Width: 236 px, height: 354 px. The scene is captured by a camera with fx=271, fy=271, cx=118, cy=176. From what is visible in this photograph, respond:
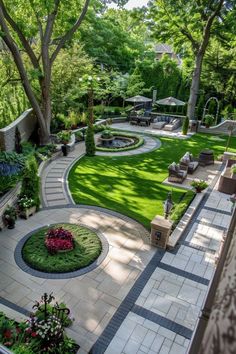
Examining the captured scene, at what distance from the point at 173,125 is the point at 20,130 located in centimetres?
1381

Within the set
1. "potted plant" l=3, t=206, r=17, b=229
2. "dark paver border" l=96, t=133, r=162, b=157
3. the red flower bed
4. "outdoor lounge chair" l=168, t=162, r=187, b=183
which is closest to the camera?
the red flower bed

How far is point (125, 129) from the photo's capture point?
23391mm

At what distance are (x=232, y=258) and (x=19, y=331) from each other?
17.0 feet

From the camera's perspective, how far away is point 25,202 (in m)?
9.35

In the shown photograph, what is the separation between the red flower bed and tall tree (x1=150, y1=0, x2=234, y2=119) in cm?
2056

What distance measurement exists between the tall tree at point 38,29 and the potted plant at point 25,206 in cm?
805

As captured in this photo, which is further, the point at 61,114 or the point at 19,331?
the point at 61,114

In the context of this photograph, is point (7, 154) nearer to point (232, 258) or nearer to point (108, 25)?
point (232, 258)

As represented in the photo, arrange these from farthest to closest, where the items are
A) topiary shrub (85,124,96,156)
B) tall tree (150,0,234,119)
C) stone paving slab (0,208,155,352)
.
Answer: tall tree (150,0,234,119)
topiary shrub (85,124,96,156)
stone paving slab (0,208,155,352)

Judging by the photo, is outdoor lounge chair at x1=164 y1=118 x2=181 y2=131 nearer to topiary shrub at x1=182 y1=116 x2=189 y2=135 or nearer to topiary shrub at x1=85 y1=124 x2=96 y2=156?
topiary shrub at x1=182 y1=116 x2=189 y2=135

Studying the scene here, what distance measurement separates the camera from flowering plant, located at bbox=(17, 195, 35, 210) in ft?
30.5

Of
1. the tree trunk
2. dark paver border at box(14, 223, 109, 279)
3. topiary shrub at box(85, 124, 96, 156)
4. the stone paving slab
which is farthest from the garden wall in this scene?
the tree trunk

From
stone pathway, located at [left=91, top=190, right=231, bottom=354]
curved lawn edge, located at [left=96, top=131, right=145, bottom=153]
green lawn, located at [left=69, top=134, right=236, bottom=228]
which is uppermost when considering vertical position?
curved lawn edge, located at [left=96, top=131, right=145, bottom=153]

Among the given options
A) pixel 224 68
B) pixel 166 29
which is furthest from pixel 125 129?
pixel 224 68
